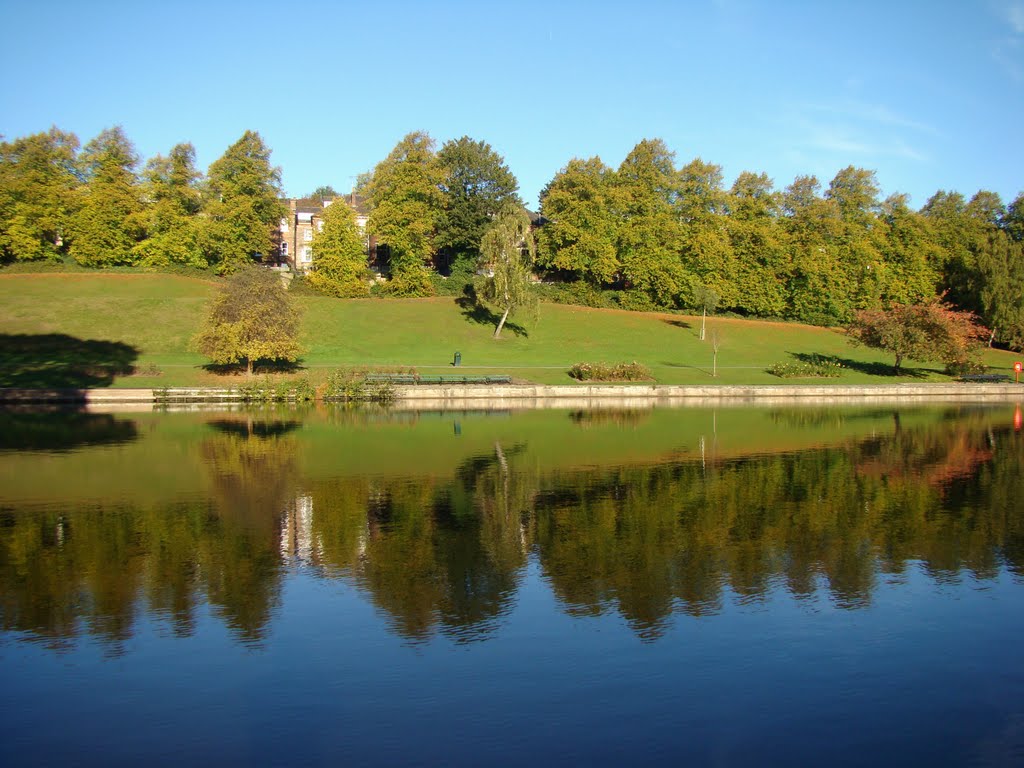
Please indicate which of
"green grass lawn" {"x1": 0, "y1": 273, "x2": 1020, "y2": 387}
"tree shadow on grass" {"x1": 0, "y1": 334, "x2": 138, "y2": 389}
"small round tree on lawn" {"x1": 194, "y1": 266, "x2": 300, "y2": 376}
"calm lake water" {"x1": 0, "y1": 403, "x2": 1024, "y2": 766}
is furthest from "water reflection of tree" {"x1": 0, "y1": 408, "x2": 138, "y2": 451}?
"small round tree on lawn" {"x1": 194, "y1": 266, "x2": 300, "y2": 376}

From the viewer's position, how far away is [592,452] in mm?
25031

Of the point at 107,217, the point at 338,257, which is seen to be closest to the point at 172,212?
the point at 107,217

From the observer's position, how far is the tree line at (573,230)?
2655 inches

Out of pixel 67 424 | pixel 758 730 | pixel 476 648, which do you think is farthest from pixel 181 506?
pixel 67 424

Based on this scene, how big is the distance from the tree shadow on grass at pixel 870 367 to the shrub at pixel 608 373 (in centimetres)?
1466

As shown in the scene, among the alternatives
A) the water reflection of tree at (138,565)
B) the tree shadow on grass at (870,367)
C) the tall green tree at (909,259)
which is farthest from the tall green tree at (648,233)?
the water reflection of tree at (138,565)

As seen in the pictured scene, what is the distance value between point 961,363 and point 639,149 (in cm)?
3529

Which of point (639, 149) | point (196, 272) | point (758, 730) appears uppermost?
point (639, 149)

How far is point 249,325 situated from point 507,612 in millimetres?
34584

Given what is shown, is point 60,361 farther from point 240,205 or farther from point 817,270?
point 817,270

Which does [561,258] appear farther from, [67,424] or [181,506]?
[181,506]

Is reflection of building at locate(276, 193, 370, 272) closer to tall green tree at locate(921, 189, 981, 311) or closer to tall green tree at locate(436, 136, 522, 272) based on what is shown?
tall green tree at locate(436, 136, 522, 272)

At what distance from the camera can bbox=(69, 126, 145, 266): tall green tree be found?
66.9 meters

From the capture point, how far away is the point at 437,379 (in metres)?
43.2
